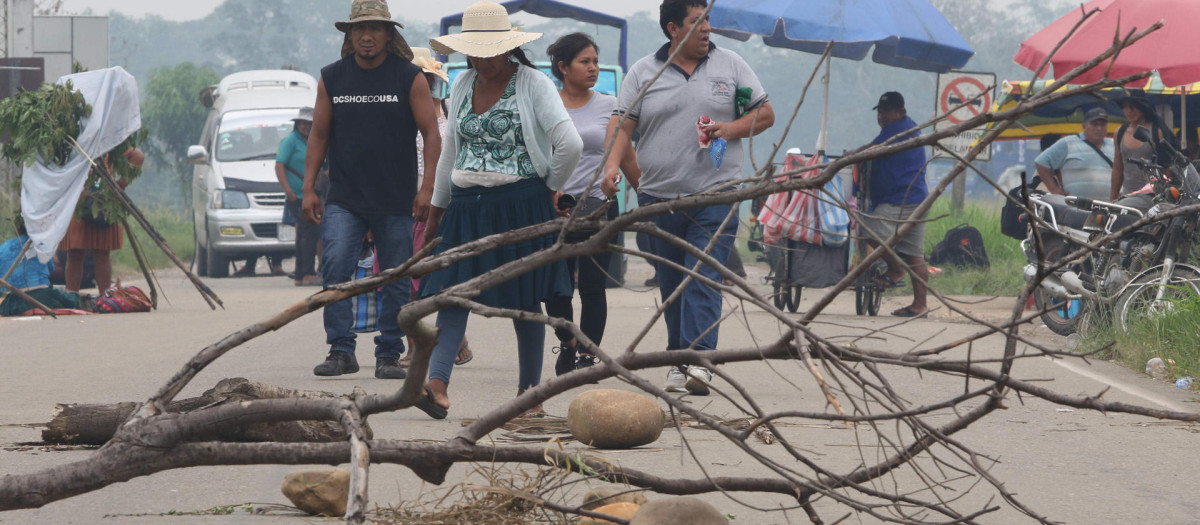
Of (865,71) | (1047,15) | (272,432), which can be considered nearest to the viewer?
(272,432)

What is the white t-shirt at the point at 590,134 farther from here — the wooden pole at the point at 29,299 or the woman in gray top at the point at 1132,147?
the wooden pole at the point at 29,299

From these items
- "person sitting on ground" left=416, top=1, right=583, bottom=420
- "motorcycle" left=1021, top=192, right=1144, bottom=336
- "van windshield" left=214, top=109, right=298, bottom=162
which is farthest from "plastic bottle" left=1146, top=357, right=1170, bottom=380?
"van windshield" left=214, top=109, right=298, bottom=162

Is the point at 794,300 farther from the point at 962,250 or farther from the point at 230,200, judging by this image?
the point at 230,200

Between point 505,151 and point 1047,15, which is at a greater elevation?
point 1047,15

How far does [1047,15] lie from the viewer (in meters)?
102

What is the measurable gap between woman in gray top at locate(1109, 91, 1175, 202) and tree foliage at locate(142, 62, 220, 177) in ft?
119

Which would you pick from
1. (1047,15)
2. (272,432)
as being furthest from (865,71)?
(272,432)

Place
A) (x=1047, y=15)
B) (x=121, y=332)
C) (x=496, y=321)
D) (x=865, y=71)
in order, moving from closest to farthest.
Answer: (x=121, y=332) < (x=496, y=321) < (x=865, y=71) < (x=1047, y=15)

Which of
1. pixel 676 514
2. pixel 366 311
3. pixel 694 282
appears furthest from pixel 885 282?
pixel 676 514

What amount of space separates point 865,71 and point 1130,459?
284ft

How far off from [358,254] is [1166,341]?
4.39 meters

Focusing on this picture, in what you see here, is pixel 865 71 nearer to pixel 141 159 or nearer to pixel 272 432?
pixel 141 159

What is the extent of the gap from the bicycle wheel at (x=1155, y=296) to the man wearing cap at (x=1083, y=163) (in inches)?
103

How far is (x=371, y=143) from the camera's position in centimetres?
677
